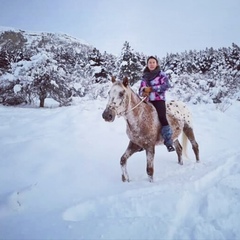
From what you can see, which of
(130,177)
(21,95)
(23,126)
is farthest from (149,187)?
(21,95)

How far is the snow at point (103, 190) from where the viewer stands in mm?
2646

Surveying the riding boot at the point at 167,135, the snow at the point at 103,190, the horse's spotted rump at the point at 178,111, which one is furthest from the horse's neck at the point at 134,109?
the snow at the point at 103,190

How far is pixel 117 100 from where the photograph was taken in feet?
12.4

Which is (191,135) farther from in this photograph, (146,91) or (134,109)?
(134,109)

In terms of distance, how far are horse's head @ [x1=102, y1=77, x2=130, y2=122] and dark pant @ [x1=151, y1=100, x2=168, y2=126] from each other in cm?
80

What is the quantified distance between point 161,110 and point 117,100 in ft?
3.56

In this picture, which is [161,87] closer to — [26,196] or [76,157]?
[76,157]

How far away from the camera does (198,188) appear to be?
3.75 meters

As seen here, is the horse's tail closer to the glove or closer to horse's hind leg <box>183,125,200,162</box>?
horse's hind leg <box>183,125,200,162</box>

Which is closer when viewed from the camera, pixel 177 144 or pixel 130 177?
pixel 130 177

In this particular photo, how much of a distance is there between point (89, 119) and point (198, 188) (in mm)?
5160

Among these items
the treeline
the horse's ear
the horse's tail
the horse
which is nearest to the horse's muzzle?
the horse

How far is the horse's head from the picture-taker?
3678 mm

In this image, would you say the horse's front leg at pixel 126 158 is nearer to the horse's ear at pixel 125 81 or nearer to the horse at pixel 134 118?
the horse at pixel 134 118
